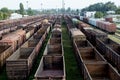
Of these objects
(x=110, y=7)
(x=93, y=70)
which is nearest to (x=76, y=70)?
(x=93, y=70)

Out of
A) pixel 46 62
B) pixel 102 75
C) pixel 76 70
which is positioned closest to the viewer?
pixel 102 75

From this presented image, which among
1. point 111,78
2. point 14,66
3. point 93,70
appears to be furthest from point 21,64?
point 111,78

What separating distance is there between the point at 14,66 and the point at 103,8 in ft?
468

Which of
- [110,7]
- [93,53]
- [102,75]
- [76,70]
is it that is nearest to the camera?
[102,75]

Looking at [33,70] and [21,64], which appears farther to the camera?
[33,70]

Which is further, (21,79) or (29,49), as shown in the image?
(29,49)

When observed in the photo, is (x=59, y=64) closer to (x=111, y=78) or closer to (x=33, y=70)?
(x=33, y=70)

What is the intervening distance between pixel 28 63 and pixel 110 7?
465ft

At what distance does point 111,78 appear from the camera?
14.4 meters

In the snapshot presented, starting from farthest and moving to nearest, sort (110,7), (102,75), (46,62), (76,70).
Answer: (110,7)
(76,70)
(46,62)
(102,75)

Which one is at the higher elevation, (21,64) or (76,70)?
(21,64)

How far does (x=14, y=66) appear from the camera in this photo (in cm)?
1560

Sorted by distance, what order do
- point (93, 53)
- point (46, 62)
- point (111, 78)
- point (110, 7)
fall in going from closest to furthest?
point (111, 78) → point (46, 62) → point (93, 53) → point (110, 7)

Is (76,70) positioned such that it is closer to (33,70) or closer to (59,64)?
(59,64)
